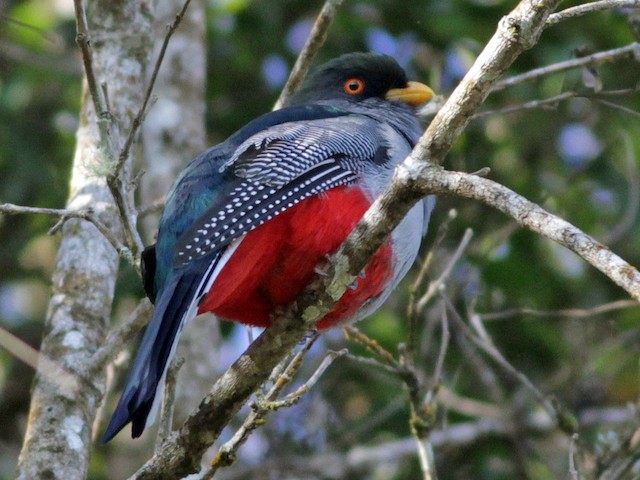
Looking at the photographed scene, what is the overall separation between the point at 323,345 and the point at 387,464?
2.70ft

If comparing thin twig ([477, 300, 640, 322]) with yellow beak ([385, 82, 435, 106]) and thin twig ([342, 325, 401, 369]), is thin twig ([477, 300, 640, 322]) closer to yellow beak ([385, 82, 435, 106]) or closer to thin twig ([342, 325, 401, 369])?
thin twig ([342, 325, 401, 369])

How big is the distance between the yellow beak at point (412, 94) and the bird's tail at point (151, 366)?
212 centimetres

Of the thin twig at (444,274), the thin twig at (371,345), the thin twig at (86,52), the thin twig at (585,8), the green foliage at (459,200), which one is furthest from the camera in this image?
the green foliage at (459,200)

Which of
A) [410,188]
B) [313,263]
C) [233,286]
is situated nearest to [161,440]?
[233,286]

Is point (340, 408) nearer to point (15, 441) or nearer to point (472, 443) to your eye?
point (472, 443)

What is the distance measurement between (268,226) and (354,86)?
5.40ft

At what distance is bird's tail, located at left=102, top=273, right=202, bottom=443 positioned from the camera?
3.10m

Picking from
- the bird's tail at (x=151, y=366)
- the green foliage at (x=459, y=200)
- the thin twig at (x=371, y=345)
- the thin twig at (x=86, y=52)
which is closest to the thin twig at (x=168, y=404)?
the bird's tail at (x=151, y=366)

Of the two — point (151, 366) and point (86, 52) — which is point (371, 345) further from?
point (86, 52)

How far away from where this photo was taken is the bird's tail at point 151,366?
3.10 meters

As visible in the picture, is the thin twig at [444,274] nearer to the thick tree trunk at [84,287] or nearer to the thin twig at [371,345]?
the thin twig at [371,345]

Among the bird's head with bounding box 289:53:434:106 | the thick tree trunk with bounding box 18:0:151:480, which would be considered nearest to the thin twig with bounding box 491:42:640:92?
the bird's head with bounding box 289:53:434:106

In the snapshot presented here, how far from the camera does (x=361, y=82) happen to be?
17.1ft

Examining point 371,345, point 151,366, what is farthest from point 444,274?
point 151,366
